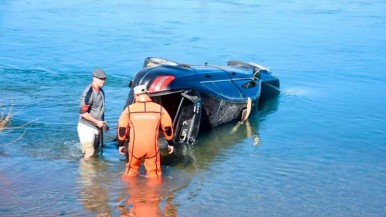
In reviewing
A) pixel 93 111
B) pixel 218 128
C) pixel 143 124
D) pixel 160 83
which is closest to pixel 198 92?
pixel 160 83

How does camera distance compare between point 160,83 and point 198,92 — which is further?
point 198,92

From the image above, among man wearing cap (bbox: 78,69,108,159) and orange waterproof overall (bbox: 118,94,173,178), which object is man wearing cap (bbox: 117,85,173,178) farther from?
man wearing cap (bbox: 78,69,108,159)

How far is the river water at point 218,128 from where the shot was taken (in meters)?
8.77

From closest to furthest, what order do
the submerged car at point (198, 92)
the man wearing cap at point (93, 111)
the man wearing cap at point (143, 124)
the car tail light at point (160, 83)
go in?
the man wearing cap at point (143, 124) < the man wearing cap at point (93, 111) < the car tail light at point (160, 83) < the submerged car at point (198, 92)

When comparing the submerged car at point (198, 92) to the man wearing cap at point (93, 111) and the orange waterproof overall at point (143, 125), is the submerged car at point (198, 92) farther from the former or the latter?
the orange waterproof overall at point (143, 125)

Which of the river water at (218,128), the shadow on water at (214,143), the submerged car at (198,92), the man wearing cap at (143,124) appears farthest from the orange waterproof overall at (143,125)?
the submerged car at (198,92)

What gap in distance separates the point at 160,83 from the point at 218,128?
247 cm

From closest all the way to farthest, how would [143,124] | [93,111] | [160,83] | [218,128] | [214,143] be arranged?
1. [143,124]
2. [93,111]
3. [160,83]
4. [214,143]
5. [218,128]

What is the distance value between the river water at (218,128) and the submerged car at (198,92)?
342mm

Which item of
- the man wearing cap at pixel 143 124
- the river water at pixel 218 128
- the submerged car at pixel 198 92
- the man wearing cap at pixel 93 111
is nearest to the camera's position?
the man wearing cap at pixel 143 124

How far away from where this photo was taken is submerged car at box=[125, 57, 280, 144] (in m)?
10.8

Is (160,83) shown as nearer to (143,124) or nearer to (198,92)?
(198,92)

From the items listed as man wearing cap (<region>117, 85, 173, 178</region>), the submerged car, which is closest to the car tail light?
the submerged car

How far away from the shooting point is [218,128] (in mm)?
12742
